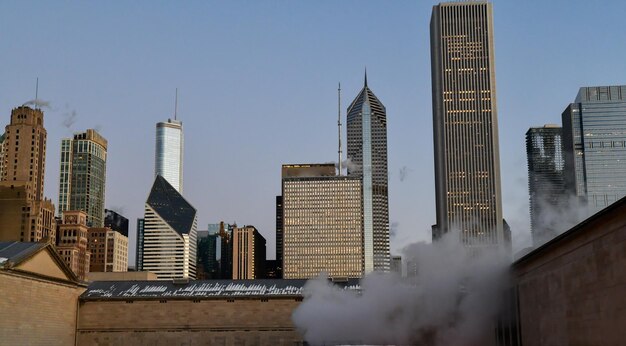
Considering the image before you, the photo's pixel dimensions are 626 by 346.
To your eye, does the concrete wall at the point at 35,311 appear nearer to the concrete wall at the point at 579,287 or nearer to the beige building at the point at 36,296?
the beige building at the point at 36,296

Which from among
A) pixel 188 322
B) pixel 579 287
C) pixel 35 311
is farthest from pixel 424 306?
pixel 35 311

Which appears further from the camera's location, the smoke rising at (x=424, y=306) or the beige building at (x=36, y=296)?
the beige building at (x=36, y=296)

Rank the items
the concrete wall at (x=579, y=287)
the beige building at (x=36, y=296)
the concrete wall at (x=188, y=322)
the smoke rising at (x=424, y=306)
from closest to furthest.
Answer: the concrete wall at (x=579, y=287)
the smoke rising at (x=424, y=306)
the beige building at (x=36, y=296)
the concrete wall at (x=188, y=322)

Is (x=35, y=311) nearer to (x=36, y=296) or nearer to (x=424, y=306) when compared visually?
(x=36, y=296)

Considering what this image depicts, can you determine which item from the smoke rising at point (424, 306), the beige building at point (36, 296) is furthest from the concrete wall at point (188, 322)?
the smoke rising at point (424, 306)

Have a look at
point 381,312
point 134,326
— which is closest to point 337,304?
point 381,312

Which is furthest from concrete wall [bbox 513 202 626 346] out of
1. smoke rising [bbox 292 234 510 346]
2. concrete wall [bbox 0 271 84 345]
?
concrete wall [bbox 0 271 84 345]

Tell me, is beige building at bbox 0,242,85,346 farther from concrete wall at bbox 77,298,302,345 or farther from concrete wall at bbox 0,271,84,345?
concrete wall at bbox 77,298,302,345
